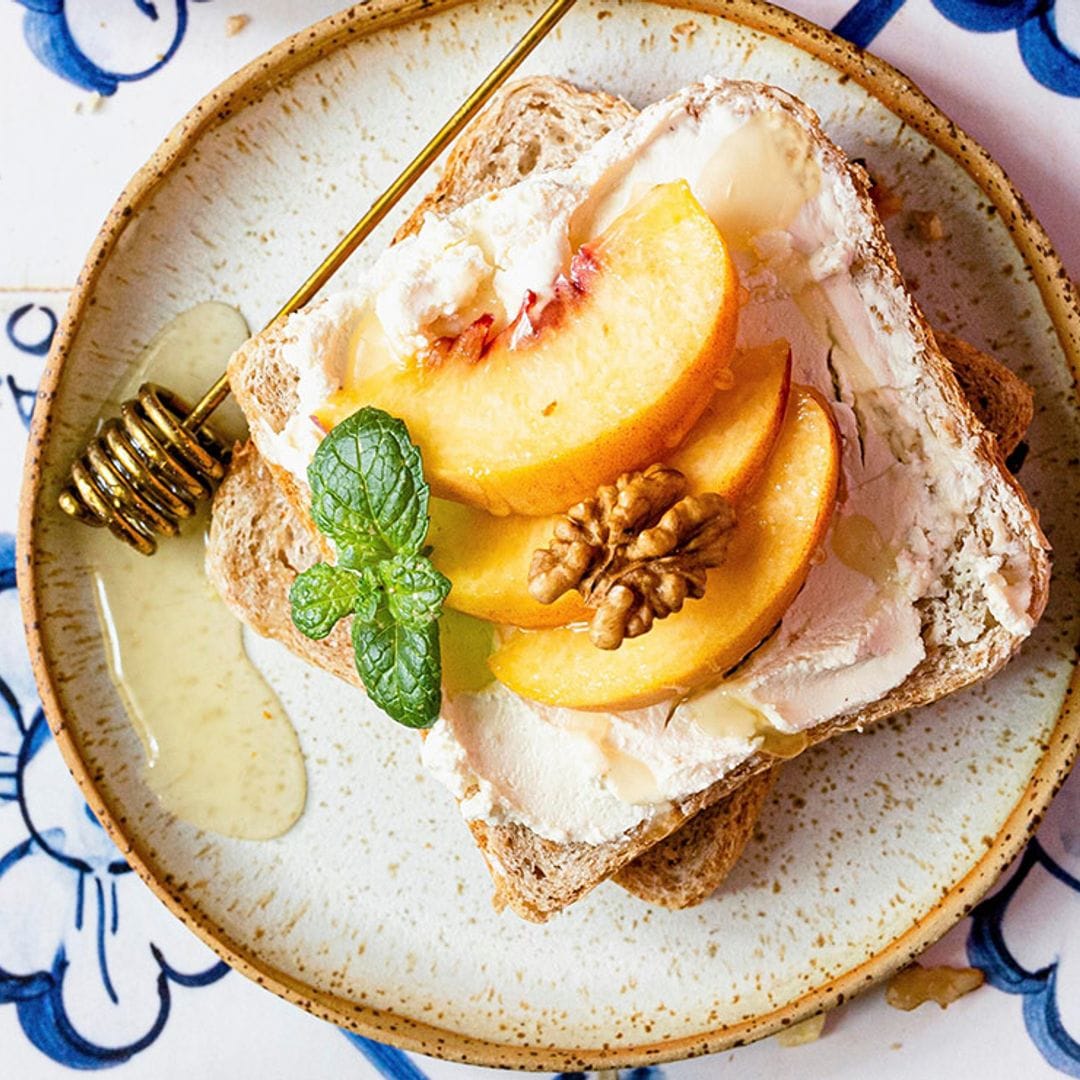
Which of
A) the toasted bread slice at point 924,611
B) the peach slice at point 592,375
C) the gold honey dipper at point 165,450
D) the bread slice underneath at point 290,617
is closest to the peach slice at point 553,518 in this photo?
the peach slice at point 592,375

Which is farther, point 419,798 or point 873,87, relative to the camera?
point 419,798

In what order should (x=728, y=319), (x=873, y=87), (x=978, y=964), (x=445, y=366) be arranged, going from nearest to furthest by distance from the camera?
1. (x=728, y=319)
2. (x=445, y=366)
3. (x=873, y=87)
4. (x=978, y=964)

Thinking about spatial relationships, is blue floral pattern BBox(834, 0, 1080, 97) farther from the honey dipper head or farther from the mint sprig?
the honey dipper head

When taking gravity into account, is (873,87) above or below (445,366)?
above

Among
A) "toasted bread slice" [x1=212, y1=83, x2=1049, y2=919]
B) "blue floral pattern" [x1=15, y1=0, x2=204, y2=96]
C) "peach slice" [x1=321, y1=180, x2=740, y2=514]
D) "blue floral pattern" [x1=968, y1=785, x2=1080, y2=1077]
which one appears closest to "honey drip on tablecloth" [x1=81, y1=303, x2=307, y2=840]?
"toasted bread slice" [x1=212, y1=83, x2=1049, y2=919]

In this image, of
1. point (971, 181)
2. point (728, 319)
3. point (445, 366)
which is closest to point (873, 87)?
point (971, 181)

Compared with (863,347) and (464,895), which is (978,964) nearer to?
(464,895)

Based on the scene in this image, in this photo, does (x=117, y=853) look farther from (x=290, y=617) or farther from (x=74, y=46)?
(x=74, y=46)

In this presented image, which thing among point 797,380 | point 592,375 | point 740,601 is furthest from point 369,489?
point 797,380
